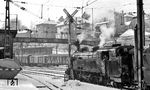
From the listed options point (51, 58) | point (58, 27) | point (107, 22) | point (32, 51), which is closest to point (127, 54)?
point (107, 22)

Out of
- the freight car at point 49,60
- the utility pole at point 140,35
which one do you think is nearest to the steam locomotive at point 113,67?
the utility pole at point 140,35

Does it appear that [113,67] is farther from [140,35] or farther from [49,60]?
[49,60]

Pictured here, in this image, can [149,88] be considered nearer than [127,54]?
Yes

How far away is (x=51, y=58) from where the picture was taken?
6669cm

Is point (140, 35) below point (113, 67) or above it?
above

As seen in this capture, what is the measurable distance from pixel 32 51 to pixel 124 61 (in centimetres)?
7041

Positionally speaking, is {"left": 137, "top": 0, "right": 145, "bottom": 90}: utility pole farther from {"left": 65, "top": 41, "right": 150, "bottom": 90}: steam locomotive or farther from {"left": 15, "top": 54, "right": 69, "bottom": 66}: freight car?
{"left": 15, "top": 54, "right": 69, "bottom": 66}: freight car

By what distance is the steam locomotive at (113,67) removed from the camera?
17.6 m

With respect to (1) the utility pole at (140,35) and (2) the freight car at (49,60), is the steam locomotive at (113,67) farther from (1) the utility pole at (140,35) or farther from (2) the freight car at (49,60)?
(2) the freight car at (49,60)

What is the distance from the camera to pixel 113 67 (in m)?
19.5

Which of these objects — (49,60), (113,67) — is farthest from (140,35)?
(49,60)

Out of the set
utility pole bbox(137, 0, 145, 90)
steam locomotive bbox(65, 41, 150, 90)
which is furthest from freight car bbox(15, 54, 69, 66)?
utility pole bbox(137, 0, 145, 90)

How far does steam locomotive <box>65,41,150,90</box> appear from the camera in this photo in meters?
17.6

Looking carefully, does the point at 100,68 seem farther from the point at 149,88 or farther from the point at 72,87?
the point at 149,88
